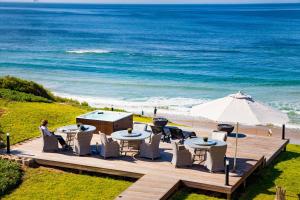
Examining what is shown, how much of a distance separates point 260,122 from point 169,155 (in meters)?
3.44

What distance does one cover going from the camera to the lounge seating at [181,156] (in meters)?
14.0

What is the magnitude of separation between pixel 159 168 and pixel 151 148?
925mm

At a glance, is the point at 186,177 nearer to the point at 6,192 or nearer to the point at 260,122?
the point at 260,122

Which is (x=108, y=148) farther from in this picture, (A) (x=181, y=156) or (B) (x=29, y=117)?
(B) (x=29, y=117)

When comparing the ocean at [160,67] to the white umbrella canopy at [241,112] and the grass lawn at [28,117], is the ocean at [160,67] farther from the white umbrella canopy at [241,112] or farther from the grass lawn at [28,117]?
the white umbrella canopy at [241,112]

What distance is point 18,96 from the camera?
80.3ft

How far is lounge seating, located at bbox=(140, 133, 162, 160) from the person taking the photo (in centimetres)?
1470

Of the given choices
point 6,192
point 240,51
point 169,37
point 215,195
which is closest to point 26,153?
point 6,192

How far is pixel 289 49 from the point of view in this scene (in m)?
69.2

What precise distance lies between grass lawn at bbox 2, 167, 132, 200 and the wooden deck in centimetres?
34

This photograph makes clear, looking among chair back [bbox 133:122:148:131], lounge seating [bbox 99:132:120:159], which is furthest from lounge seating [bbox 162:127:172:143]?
lounge seating [bbox 99:132:120:159]

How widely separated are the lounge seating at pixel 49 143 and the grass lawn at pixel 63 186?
3.73 feet

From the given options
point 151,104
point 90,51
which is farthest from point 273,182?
point 90,51

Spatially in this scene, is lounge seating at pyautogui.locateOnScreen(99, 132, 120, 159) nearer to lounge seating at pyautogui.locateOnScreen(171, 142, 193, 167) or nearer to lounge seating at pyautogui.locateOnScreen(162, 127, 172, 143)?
lounge seating at pyautogui.locateOnScreen(171, 142, 193, 167)
